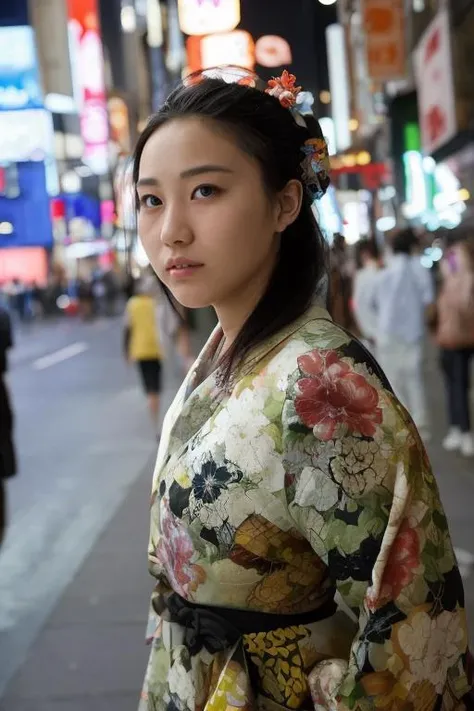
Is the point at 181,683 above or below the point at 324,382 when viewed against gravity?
below

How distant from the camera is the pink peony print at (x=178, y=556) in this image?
1.50 meters

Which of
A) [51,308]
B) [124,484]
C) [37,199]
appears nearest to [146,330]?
[124,484]

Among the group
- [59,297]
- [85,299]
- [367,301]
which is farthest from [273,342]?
[59,297]

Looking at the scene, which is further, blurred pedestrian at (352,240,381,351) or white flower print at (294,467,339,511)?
blurred pedestrian at (352,240,381,351)

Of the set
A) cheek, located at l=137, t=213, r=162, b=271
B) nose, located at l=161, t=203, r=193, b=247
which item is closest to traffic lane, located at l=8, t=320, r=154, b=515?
cheek, located at l=137, t=213, r=162, b=271

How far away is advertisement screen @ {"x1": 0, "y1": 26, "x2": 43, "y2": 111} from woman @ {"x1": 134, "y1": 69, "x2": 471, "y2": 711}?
19.9 m

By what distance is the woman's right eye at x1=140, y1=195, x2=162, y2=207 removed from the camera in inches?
62.6

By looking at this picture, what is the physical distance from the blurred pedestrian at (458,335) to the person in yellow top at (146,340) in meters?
2.95

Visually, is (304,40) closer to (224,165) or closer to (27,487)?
(27,487)

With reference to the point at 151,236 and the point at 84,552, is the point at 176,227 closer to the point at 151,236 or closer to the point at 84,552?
the point at 151,236

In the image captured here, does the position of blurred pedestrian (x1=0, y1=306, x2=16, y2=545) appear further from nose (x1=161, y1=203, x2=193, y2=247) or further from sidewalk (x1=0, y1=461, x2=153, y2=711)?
nose (x1=161, y1=203, x2=193, y2=247)

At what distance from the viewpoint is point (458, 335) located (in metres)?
7.11

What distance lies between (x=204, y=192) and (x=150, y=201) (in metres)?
0.13

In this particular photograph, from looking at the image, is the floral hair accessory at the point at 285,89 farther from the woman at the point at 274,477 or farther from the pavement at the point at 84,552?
the pavement at the point at 84,552
